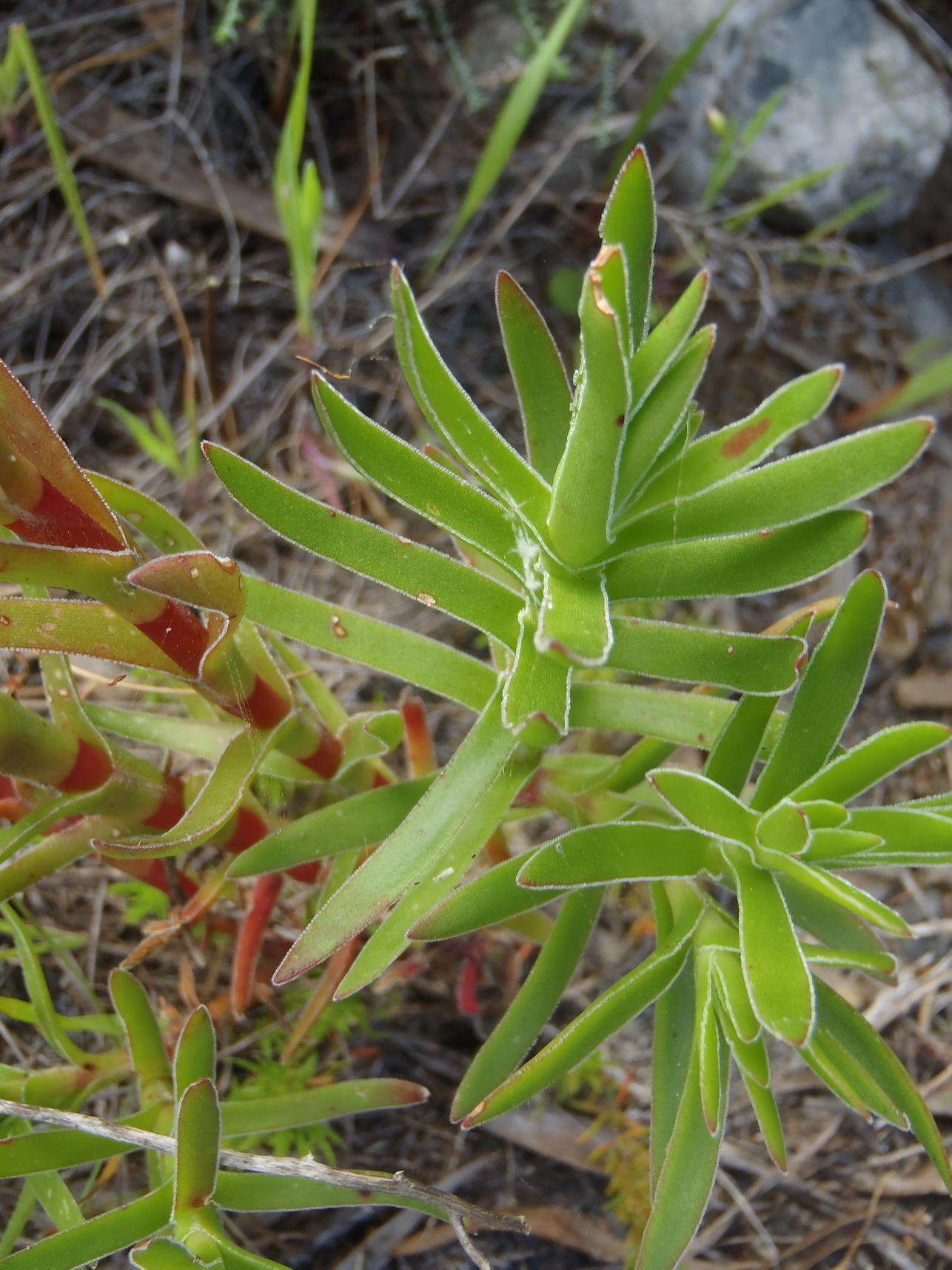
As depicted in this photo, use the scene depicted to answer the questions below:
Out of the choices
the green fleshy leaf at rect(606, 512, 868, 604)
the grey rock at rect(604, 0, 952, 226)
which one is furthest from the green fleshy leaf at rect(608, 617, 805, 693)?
the grey rock at rect(604, 0, 952, 226)

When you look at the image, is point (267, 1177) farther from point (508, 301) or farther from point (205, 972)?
point (508, 301)

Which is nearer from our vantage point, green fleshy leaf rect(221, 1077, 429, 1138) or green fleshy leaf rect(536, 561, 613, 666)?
green fleshy leaf rect(536, 561, 613, 666)

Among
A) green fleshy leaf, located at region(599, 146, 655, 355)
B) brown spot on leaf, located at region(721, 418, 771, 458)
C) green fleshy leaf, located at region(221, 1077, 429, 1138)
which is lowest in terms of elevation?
green fleshy leaf, located at region(221, 1077, 429, 1138)

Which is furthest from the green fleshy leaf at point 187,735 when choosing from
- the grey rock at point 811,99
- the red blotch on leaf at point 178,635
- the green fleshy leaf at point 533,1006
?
the grey rock at point 811,99

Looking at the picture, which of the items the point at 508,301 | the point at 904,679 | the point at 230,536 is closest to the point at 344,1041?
the point at 230,536

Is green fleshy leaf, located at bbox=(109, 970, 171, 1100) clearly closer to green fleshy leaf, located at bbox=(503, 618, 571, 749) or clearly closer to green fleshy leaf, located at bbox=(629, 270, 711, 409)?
green fleshy leaf, located at bbox=(503, 618, 571, 749)

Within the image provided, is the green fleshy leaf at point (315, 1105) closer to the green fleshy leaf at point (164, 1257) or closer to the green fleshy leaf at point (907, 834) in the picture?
the green fleshy leaf at point (164, 1257)
